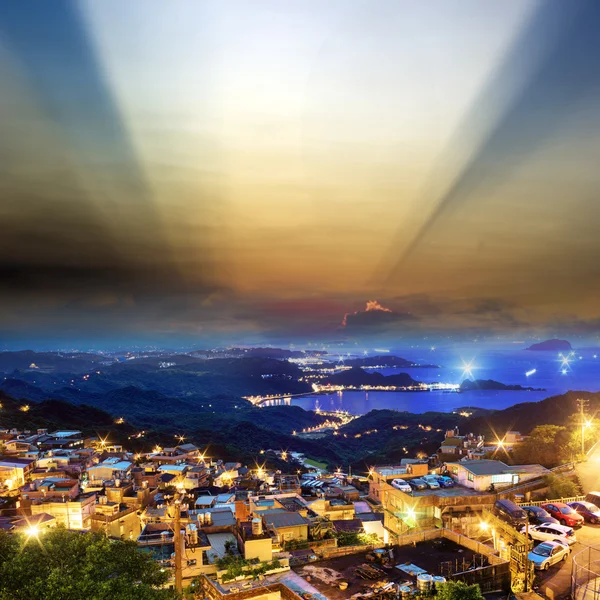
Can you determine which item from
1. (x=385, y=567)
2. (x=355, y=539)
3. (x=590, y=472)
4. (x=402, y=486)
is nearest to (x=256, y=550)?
(x=355, y=539)

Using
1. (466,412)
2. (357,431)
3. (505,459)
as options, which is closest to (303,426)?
(357,431)

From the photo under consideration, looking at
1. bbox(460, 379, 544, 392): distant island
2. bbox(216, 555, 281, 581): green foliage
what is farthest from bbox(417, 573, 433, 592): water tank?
bbox(460, 379, 544, 392): distant island

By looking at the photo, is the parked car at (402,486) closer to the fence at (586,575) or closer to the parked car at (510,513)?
the parked car at (510,513)

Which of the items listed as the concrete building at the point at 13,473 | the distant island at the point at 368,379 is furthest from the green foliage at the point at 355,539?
the distant island at the point at 368,379

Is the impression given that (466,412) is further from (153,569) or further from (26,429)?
(153,569)

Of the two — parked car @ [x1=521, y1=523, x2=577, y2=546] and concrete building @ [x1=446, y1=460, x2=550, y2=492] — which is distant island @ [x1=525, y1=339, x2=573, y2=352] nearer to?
concrete building @ [x1=446, y1=460, x2=550, y2=492]

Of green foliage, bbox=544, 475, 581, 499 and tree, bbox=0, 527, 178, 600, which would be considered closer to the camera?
tree, bbox=0, 527, 178, 600

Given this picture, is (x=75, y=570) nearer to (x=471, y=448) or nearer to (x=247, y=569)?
(x=247, y=569)
